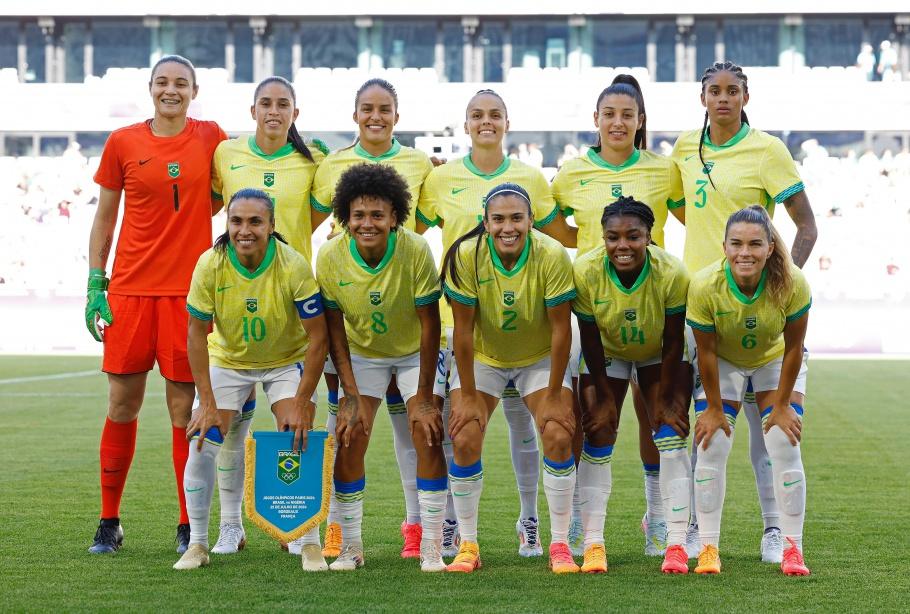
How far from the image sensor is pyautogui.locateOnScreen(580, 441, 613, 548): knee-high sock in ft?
15.3

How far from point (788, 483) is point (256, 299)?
212 centimetres

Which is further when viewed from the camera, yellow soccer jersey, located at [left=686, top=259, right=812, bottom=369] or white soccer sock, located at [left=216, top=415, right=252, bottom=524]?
white soccer sock, located at [left=216, top=415, right=252, bottom=524]

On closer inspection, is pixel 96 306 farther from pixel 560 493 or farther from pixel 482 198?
pixel 560 493

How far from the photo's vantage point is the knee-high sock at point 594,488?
465cm

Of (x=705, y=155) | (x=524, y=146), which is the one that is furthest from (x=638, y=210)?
(x=524, y=146)

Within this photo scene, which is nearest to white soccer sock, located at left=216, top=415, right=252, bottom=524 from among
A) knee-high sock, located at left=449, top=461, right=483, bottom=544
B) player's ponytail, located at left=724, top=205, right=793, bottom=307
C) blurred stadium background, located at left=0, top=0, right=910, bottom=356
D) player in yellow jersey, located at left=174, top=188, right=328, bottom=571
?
player in yellow jersey, located at left=174, top=188, right=328, bottom=571

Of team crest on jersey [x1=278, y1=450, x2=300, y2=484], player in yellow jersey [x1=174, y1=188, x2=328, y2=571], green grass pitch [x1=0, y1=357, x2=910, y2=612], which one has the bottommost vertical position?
green grass pitch [x1=0, y1=357, x2=910, y2=612]

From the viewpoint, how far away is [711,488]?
4.55m

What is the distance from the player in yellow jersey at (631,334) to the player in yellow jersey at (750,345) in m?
0.08

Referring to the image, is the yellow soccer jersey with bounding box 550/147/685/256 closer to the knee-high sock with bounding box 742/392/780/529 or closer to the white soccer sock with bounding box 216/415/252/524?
the knee-high sock with bounding box 742/392/780/529

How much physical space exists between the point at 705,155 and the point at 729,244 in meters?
0.68

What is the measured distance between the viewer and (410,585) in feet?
14.1
